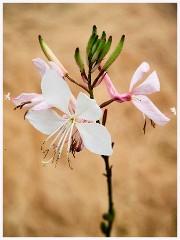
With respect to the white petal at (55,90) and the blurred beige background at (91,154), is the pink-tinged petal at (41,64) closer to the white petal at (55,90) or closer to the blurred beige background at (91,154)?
the white petal at (55,90)

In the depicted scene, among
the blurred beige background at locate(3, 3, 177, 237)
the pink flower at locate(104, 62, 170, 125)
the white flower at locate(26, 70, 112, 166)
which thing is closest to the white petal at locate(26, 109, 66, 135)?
the white flower at locate(26, 70, 112, 166)

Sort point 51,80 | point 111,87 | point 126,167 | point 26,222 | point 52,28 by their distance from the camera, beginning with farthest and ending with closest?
point 52,28, point 126,167, point 26,222, point 111,87, point 51,80

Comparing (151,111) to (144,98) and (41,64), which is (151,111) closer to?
(144,98)

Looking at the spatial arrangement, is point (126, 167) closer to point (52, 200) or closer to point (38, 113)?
point (52, 200)

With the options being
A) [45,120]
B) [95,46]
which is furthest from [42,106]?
[95,46]

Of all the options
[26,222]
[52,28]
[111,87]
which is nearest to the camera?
[111,87]

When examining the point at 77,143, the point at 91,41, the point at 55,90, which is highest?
the point at 91,41

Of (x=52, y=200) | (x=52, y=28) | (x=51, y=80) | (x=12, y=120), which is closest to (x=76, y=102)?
(x=51, y=80)

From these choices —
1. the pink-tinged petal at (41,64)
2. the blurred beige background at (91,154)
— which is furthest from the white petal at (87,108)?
the blurred beige background at (91,154)

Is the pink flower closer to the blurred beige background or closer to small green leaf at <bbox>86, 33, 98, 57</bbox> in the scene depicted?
small green leaf at <bbox>86, 33, 98, 57</bbox>
